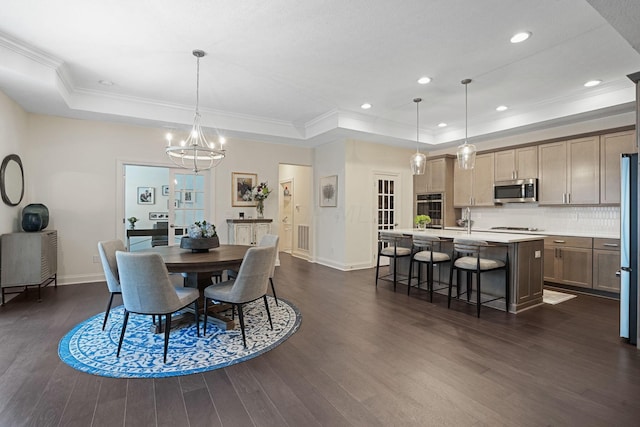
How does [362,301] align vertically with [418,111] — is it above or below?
below

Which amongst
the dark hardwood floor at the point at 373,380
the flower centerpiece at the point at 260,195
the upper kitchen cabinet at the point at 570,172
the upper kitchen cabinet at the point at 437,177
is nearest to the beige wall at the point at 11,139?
the dark hardwood floor at the point at 373,380

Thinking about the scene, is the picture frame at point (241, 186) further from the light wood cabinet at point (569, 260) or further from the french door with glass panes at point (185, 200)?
the light wood cabinet at point (569, 260)

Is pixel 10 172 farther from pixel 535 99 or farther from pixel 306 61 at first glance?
pixel 535 99

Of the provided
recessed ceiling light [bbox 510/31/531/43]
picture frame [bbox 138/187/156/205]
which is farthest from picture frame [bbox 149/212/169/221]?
recessed ceiling light [bbox 510/31/531/43]

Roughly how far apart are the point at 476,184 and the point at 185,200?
579 centimetres

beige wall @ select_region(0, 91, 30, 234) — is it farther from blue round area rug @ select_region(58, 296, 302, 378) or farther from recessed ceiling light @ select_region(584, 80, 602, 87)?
recessed ceiling light @ select_region(584, 80, 602, 87)

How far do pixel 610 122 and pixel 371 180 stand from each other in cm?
393

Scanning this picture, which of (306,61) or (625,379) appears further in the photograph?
(306,61)

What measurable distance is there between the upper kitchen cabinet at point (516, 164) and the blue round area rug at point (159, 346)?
15.8ft

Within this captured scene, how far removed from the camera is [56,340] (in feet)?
9.80

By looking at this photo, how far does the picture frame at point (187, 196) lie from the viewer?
240 inches

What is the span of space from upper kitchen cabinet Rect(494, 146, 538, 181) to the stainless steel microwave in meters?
0.12

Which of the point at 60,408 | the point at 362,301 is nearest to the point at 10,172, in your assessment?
the point at 60,408

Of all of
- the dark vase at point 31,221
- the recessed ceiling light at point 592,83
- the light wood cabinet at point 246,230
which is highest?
the recessed ceiling light at point 592,83
